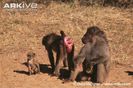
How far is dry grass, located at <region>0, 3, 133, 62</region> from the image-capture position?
1297cm

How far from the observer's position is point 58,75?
34.9 ft

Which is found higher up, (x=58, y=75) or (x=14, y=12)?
(x=14, y=12)

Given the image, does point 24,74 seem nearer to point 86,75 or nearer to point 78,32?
point 86,75

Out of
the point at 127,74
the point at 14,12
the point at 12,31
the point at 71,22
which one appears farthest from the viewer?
the point at 14,12

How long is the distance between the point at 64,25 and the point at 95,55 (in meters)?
4.74

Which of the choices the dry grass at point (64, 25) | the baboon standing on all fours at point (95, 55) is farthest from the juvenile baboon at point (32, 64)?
the dry grass at point (64, 25)

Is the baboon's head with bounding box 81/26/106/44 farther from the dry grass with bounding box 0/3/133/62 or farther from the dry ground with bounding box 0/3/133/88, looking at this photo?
the dry grass with bounding box 0/3/133/62

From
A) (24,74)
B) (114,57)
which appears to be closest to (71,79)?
(24,74)

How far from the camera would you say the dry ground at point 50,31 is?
34.2 feet

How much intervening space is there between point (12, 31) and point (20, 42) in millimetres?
962

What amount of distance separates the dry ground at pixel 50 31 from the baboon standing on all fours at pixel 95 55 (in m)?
0.30

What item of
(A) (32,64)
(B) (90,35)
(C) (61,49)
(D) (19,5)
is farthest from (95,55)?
(D) (19,5)

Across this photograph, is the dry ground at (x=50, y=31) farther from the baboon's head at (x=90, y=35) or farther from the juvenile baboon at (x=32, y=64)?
the baboon's head at (x=90, y=35)

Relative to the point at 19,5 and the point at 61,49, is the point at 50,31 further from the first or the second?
the point at 61,49
